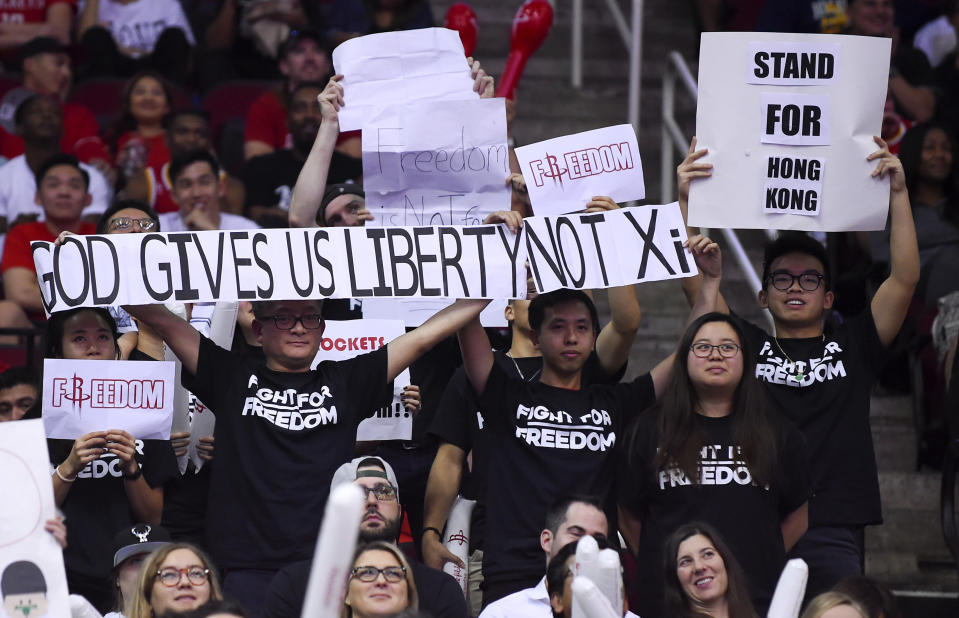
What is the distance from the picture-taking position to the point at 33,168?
834 centimetres

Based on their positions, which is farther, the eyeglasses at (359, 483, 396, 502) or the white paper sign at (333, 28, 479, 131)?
the white paper sign at (333, 28, 479, 131)

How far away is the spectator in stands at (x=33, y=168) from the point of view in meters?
8.14

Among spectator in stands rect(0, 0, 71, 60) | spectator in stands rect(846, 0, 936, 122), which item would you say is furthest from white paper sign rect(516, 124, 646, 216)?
spectator in stands rect(0, 0, 71, 60)

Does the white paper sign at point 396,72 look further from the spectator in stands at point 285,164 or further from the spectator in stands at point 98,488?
the spectator in stands at point 285,164

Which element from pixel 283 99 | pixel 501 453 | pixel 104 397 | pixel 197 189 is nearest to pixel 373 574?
pixel 501 453

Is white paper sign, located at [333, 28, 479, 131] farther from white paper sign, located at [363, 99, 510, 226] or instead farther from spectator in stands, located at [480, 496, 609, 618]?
spectator in stands, located at [480, 496, 609, 618]

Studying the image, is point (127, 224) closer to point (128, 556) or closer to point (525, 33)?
point (128, 556)

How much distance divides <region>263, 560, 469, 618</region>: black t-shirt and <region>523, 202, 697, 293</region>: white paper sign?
103cm

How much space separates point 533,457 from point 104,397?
145 cm

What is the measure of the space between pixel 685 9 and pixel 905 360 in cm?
382

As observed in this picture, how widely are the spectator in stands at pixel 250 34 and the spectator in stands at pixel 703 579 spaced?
5596 mm

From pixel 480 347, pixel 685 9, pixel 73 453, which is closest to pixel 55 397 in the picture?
pixel 73 453

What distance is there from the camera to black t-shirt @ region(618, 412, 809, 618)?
516 cm

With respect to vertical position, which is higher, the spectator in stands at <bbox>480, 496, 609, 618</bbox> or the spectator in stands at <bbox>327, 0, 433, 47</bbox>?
the spectator in stands at <bbox>327, 0, 433, 47</bbox>
